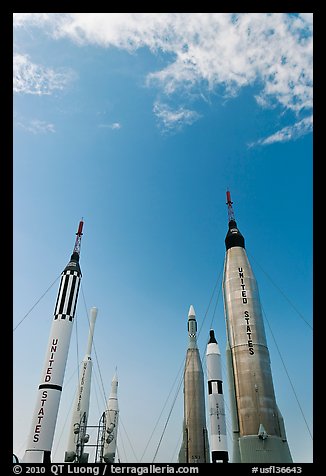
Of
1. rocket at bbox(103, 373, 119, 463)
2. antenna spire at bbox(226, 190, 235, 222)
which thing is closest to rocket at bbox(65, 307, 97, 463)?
rocket at bbox(103, 373, 119, 463)

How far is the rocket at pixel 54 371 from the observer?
22.2 m

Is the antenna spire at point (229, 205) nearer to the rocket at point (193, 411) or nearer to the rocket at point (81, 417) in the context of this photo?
the rocket at point (193, 411)

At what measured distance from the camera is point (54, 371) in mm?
24172

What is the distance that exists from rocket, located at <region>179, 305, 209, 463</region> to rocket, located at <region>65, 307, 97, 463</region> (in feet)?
27.3

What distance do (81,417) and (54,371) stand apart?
10.6 meters

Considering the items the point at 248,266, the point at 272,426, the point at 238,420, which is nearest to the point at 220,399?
the point at 238,420

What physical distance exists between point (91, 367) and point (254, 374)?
19.5 metres

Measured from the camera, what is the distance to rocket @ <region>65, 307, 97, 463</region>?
28.2m

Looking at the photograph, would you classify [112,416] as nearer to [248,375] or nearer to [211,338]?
[211,338]

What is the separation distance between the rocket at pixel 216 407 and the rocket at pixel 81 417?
10.6 metres

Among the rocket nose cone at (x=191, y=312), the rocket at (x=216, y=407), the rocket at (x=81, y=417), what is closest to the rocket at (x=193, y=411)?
the rocket nose cone at (x=191, y=312)

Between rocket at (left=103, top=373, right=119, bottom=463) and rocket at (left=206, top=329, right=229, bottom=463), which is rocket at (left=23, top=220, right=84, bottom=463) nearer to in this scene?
rocket at (left=206, top=329, right=229, bottom=463)

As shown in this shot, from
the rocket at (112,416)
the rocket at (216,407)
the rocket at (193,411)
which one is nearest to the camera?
the rocket at (216,407)
